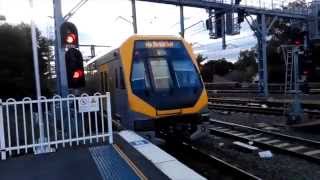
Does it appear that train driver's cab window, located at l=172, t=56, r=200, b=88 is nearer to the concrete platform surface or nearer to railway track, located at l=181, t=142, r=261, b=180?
railway track, located at l=181, t=142, r=261, b=180

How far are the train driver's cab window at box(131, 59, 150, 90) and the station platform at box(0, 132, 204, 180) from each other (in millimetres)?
2762

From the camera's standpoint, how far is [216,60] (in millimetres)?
61750

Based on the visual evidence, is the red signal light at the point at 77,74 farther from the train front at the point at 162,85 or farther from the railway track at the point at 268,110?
the railway track at the point at 268,110

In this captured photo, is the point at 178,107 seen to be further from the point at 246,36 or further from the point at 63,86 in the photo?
the point at 246,36

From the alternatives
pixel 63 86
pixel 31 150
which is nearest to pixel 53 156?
pixel 31 150

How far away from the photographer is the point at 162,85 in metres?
11.0

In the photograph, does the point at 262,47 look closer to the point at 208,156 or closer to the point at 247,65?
the point at 208,156

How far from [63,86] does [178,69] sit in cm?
301

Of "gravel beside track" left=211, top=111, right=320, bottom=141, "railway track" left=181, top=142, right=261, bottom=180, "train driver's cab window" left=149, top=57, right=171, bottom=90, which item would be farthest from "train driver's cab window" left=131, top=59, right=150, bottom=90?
"gravel beside track" left=211, top=111, right=320, bottom=141

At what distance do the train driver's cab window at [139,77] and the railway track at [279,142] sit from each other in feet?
11.6

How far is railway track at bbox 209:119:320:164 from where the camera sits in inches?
408

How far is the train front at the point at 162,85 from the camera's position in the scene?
10.8 meters

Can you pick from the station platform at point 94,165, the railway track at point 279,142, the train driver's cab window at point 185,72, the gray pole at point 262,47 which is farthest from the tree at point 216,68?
the station platform at point 94,165

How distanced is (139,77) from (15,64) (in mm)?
21477
